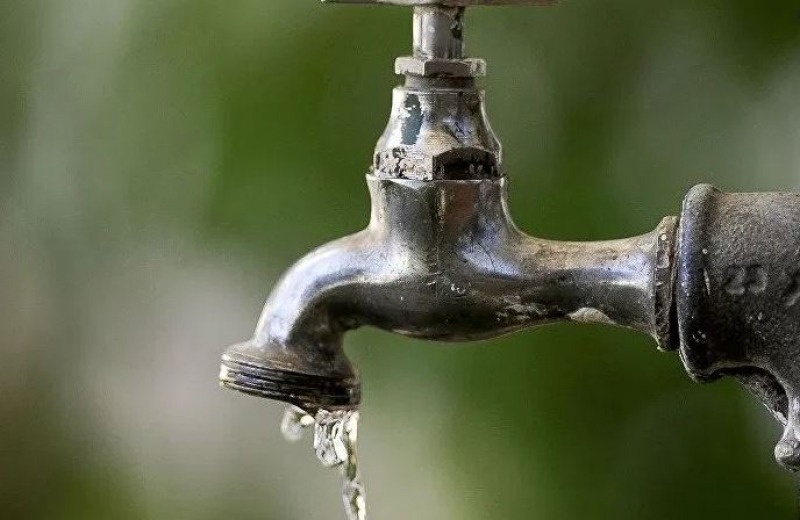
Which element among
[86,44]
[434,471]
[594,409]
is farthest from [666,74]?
[86,44]

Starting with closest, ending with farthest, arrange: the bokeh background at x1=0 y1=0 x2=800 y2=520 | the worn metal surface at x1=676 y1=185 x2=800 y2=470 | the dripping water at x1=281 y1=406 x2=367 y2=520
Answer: the worn metal surface at x1=676 y1=185 x2=800 y2=470 < the dripping water at x1=281 y1=406 x2=367 y2=520 < the bokeh background at x1=0 y1=0 x2=800 y2=520

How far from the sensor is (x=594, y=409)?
80cm

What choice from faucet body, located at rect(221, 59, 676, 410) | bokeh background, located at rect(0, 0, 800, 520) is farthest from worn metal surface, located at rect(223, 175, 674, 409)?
bokeh background, located at rect(0, 0, 800, 520)

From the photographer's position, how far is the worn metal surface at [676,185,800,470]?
1.49 feet

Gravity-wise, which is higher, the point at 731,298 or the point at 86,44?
the point at 86,44

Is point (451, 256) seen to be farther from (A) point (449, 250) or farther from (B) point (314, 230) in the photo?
(B) point (314, 230)

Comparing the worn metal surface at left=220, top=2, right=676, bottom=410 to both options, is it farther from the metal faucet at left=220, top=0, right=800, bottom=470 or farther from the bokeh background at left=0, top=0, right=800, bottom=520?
the bokeh background at left=0, top=0, right=800, bottom=520

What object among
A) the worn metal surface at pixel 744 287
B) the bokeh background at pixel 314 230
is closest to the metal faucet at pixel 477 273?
the worn metal surface at pixel 744 287

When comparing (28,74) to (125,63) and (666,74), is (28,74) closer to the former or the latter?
(125,63)

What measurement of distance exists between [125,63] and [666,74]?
1.67 ft

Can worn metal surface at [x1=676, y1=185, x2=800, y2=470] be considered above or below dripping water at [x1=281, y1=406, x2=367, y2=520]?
above

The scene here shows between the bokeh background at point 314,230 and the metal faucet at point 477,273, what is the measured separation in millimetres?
269

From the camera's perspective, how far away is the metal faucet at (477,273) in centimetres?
46

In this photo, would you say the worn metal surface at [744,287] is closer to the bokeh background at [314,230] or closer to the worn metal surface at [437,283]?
the worn metal surface at [437,283]
